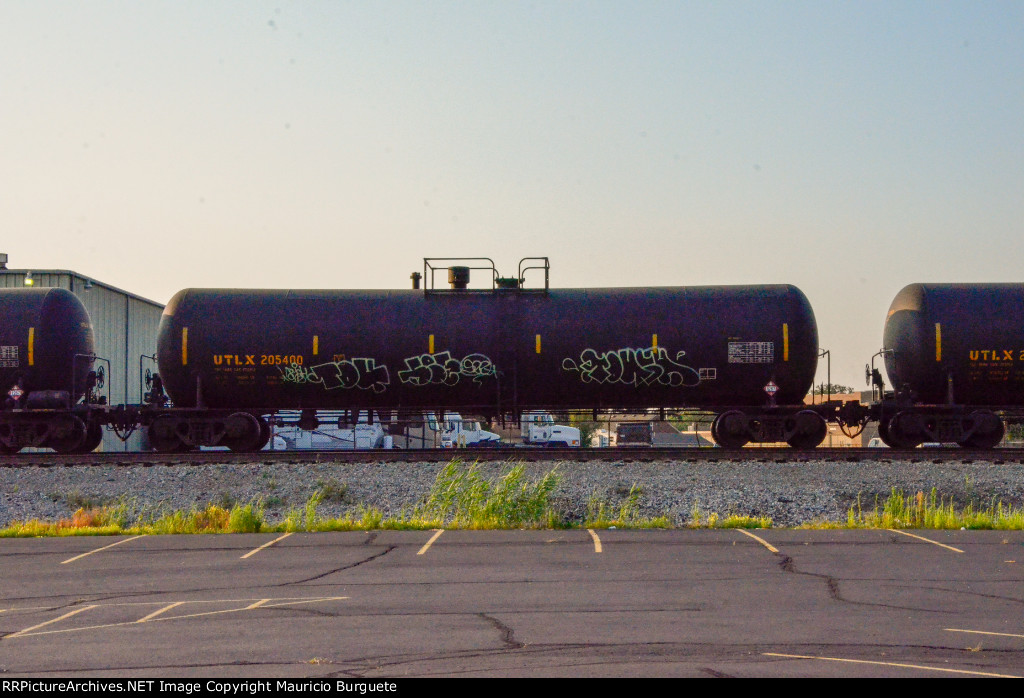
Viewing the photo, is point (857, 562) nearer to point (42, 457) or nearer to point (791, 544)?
point (791, 544)

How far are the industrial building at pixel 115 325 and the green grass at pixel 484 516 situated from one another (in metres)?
17.3

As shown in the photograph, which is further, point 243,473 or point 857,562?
point 243,473

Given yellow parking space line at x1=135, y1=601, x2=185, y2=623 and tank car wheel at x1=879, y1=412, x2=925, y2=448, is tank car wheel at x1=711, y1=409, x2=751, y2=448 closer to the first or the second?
tank car wheel at x1=879, y1=412, x2=925, y2=448

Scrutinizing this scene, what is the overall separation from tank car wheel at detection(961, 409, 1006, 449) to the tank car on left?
62.7ft

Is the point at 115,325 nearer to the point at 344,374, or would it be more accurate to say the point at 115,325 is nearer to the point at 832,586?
the point at 344,374

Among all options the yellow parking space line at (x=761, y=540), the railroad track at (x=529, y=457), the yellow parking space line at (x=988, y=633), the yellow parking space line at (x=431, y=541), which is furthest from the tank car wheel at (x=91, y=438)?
the yellow parking space line at (x=988, y=633)

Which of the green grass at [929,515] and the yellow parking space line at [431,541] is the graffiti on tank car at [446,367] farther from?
the green grass at [929,515]

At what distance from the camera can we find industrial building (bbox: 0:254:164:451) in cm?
3130

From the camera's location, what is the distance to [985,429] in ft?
65.2

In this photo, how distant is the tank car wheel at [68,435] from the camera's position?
66.8 feet
